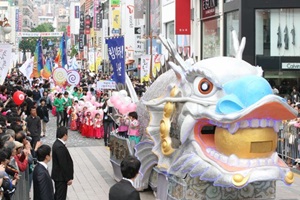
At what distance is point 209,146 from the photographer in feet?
32.7

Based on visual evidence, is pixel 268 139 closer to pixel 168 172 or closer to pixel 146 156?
pixel 168 172

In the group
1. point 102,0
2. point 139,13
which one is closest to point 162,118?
point 139,13

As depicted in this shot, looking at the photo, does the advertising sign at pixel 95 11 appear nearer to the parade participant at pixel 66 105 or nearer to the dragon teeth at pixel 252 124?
the parade participant at pixel 66 105

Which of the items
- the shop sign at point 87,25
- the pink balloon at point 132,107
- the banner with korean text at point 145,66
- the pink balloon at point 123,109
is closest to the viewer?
the pink balloon at point 132,107

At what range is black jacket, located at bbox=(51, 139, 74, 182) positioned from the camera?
10.6m

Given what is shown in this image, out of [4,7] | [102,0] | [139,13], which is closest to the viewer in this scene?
[139,13]

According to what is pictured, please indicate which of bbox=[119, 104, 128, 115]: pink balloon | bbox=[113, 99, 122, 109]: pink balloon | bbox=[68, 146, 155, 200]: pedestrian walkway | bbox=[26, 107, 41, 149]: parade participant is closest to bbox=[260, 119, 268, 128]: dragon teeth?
bbox=[68, 146, 155, 200]: pedestrian walkway

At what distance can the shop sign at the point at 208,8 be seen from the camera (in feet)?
106

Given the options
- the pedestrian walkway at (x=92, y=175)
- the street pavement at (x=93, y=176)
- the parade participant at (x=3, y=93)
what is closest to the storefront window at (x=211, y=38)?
the street pavement at (x=93, y=176)

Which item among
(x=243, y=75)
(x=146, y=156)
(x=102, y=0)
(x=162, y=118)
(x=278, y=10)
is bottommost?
(x=146, y=156)

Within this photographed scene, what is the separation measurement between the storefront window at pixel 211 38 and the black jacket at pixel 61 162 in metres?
22.0

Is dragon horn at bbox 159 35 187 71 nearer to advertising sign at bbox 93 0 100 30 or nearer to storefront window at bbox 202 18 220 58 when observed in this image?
storefront window at bbox 202 18 220 58

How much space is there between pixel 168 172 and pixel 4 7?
109 meters

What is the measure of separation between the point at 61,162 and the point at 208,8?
2354cm
